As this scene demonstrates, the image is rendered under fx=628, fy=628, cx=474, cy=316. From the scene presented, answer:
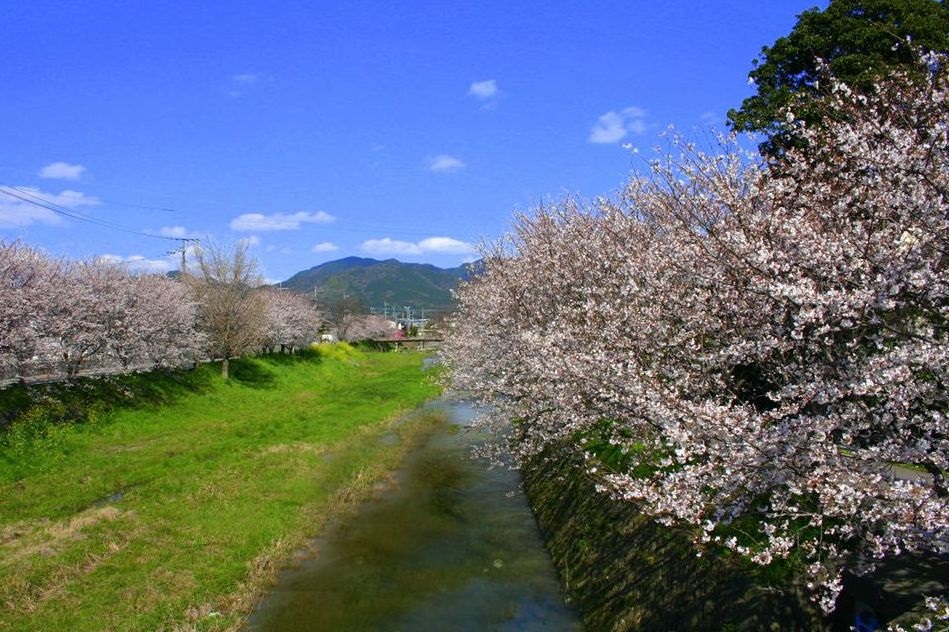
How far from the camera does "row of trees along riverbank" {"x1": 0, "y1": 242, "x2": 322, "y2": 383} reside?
28.0 meters

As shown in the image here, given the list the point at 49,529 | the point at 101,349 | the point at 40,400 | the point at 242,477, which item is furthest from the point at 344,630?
the point at 101,349

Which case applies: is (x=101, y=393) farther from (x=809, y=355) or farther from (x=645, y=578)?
(x=809, y=355)

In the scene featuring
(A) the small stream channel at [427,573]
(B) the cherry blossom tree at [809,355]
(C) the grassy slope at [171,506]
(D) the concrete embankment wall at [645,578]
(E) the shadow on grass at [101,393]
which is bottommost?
(A) the small stream channel at [427,573]

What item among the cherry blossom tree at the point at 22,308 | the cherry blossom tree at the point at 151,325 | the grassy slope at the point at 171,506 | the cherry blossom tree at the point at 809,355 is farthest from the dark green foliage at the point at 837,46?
the cherry blossom tree at the point at 151,325

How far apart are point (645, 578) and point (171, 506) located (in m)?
14.7

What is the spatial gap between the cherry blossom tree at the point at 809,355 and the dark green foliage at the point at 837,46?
12.9 meters

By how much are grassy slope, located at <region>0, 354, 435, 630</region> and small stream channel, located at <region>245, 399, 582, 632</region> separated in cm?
104

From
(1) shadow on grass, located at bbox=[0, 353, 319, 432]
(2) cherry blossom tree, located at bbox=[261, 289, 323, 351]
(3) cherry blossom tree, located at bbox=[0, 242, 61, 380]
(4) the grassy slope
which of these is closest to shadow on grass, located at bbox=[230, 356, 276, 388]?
(1) shadow on grass, located at bbox=[0, 353, 319, 432]

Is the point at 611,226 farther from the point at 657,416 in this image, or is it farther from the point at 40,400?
the point at 40,400

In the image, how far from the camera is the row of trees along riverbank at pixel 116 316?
91.9ft

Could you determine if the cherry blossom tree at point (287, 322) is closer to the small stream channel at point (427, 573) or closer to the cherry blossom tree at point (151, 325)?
the cherry blossom tree at point (151, 325)

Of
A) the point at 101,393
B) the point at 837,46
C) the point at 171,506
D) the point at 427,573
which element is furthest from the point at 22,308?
the point at 837,46

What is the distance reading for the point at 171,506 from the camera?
63.7 ft

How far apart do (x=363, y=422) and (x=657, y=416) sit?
28.2m
